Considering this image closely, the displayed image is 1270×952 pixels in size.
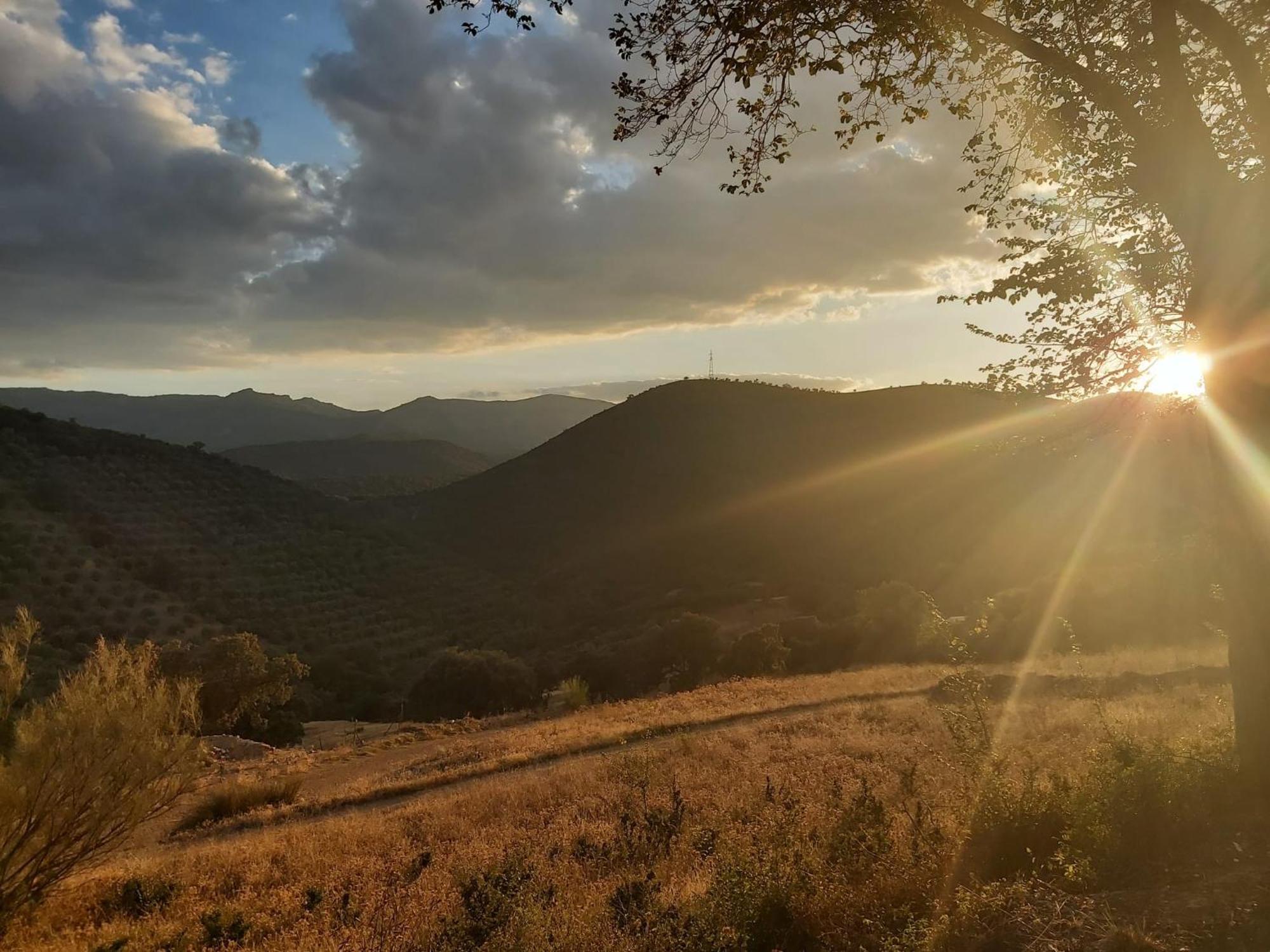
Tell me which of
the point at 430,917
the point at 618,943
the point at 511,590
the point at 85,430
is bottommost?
the point at 511,590

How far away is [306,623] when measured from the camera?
1576 inches

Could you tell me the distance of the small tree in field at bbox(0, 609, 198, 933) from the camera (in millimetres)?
6281

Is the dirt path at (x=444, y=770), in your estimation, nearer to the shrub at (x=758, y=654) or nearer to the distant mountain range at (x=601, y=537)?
the distant mountain range at (x=601, y=537)

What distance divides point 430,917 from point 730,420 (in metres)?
74.0

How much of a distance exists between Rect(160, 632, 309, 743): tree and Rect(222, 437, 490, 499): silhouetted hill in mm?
87093

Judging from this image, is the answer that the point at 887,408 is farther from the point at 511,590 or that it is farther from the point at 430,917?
the point at 430,917

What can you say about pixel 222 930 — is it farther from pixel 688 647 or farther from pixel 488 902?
pixel 688 647

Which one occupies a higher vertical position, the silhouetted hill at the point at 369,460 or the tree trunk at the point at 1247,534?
the tree trunk at the point at 1247,534

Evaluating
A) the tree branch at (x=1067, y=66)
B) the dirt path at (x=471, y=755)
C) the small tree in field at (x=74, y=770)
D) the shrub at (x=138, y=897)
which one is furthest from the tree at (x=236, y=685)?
the tree branch at (x=1067, y=66)

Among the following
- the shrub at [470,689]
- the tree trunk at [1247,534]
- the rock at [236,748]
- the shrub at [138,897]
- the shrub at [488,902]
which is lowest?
the shrub at [470,689]

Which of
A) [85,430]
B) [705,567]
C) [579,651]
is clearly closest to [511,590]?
[705,567]

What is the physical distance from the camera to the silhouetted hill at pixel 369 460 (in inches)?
4914

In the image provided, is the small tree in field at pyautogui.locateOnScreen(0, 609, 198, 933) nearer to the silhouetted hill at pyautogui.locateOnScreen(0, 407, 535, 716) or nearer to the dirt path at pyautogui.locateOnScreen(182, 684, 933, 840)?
the dirt path at pyautogui.locateOnScreen(182, 684, 933, 840)

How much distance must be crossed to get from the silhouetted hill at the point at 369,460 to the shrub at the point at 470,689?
84351mm
